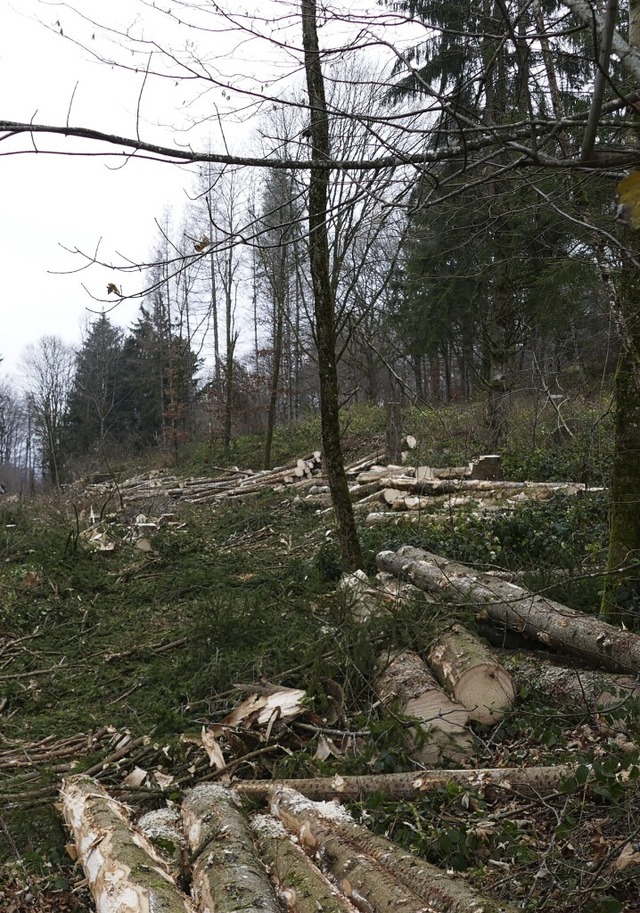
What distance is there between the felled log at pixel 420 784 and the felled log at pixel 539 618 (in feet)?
2.70

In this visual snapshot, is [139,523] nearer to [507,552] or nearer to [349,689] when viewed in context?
[507,552]

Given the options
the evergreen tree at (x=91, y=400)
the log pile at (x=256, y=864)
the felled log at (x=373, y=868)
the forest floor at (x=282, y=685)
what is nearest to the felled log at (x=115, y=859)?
the log pile at (x=256, y=864)

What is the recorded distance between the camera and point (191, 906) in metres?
2.60

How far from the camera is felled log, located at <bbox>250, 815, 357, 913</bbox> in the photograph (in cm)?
252

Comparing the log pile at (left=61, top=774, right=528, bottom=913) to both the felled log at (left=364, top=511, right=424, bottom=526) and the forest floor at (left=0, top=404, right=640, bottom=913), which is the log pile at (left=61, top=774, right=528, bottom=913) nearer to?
the forest floor at (left=0, top=404, right=640, bottom=913)

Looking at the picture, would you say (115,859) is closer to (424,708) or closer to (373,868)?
(373,868)

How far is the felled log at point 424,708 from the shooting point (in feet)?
12.9

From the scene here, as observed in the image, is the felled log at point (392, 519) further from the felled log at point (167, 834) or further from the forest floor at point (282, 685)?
the felled log at point (167, 834)

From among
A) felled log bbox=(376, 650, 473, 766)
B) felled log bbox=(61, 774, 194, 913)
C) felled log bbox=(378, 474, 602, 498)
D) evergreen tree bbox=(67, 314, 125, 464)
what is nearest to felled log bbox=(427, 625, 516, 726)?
felled log bbox=(376, 650, 473, 766)

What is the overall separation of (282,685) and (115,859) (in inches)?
91.2

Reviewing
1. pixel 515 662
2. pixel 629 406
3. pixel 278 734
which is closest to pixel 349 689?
pixel 278 734

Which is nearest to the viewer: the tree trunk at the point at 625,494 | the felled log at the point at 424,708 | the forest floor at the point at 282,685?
the forest floor at the point at 282,685

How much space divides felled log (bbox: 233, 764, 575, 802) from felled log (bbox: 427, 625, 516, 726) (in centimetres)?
78

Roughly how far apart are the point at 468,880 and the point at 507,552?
512 cm
